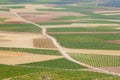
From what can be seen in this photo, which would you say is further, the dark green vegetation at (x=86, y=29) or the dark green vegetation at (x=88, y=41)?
the dark green vegetation at (x=86, y=29)

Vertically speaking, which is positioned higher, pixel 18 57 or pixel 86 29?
pixel 18 57

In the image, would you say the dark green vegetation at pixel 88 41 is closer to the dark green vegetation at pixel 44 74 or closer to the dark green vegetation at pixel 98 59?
the dark green vegetation at pixel 98 59

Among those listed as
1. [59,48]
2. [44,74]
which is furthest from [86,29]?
[44,74]

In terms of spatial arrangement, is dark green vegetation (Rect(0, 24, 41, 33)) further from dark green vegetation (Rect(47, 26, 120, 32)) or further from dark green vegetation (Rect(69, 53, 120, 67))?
dark green vegetation (Rect(69, 53, 120, 67))

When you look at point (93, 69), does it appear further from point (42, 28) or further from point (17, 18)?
point (17, 18)

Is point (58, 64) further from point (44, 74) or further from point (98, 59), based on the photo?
point (98, 59)

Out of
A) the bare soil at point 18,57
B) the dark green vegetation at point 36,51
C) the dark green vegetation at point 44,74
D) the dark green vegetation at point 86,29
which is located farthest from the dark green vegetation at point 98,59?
the dark green vegetation at point 86,29

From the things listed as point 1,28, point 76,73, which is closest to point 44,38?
point 1,28
